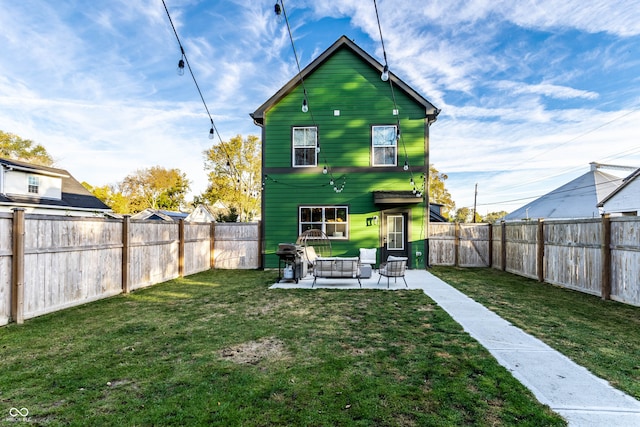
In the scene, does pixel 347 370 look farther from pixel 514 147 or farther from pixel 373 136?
pixel 514 147

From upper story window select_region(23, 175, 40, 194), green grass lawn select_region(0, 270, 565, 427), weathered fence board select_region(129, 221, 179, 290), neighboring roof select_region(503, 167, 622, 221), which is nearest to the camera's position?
green grass lawn select_region(0, 270, 565, 427)

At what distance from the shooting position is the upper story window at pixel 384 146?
11047mm

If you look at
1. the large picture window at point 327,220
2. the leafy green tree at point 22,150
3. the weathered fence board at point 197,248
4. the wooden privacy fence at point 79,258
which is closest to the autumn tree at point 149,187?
the leafy green tree at point 22,150

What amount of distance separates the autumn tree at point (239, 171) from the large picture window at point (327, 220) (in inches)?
689

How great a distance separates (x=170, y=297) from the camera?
22.7 feet

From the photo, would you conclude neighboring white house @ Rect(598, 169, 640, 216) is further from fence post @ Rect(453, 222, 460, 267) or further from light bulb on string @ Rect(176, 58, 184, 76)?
light bulb on string @ Rect(176, 58, 184, 76)

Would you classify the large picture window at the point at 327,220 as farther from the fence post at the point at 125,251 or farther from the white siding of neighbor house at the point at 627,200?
the white siding of neighbor house at the point at 627,200

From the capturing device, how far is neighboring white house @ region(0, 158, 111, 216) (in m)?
16.8

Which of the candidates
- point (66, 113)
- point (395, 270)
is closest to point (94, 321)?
point (395, 270)

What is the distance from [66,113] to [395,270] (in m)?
23.2

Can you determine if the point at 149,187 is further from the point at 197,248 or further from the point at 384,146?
the point at 384,146

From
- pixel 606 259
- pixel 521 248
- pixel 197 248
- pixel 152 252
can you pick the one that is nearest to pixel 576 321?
pixel 606 259

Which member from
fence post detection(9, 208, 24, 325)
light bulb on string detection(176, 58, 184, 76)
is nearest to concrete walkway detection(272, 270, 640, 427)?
light bulb on string detection(176, 58, 184, 76)

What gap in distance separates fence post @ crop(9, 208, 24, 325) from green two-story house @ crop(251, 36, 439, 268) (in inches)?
274
